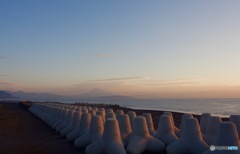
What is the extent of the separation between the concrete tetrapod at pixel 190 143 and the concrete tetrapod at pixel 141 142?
59 cm

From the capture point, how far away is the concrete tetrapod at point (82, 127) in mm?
10242

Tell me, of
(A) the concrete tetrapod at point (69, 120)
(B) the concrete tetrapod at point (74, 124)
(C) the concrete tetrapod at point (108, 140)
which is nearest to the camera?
(C) the concrete tetrapod at point (108, 140)

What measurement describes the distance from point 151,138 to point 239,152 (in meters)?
2.90

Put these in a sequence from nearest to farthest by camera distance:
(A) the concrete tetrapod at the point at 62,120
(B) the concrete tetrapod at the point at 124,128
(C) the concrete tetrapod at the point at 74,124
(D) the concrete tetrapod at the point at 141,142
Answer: (D) the concrete tetrapod at the point at 141,142
(B) the concrete tetrapod at the point at 124,128
(C) the concrete tetrapod at the point at 74,124
(A) the concrete tetrapod at the point at 62,120

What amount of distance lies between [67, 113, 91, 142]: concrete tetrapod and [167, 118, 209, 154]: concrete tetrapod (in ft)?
10.9

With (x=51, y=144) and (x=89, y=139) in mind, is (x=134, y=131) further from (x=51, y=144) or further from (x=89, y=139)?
(x=51, y=144)

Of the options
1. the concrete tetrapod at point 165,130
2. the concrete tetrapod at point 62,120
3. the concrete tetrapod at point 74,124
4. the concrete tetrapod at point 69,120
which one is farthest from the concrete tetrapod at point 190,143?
the concrete tetrapod at point 62,120

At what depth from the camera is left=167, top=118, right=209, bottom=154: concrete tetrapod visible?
750 cm

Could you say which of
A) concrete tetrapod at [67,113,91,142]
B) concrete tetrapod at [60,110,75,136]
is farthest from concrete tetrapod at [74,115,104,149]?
concrete tetrapod at [60,110,75,136]

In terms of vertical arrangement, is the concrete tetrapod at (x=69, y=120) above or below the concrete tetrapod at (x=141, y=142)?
above

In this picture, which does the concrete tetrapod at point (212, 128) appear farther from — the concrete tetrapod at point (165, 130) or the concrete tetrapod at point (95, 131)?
the concrete tetrapod at point (95, 131)

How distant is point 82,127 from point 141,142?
2758mm

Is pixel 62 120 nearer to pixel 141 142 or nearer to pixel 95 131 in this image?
pixel 95 131

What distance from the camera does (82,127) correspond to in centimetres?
1039
